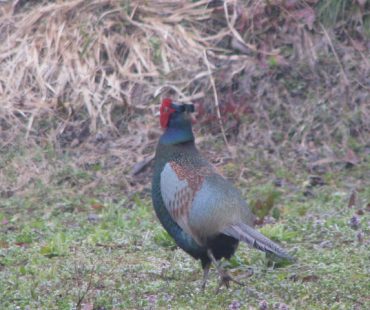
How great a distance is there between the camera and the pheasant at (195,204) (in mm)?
5496

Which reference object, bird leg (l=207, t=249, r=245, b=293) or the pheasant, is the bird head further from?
bird leg (l=207, t=249, r=245, b=293)

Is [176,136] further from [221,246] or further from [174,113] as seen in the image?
[221,246]

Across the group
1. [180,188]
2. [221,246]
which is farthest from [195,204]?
[221,246]

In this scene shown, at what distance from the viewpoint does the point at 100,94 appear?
10164 millimetres

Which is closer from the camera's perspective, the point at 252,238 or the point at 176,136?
the point at 252,238

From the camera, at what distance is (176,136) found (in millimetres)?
5891

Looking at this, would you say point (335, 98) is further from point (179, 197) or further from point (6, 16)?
point (179, 197)

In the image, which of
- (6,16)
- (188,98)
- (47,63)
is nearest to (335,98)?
(188,98)

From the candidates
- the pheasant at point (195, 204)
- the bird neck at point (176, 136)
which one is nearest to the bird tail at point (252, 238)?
the pheasant at point (195, 204)

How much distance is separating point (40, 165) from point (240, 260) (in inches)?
145

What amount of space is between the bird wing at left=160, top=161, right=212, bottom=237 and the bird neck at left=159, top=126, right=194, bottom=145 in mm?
158

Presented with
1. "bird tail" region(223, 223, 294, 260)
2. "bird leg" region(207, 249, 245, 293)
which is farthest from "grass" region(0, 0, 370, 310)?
"bird tail" region(223, 223, 294, 260)

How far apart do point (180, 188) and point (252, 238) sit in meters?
0.52

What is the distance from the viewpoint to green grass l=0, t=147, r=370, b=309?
5434 mm
